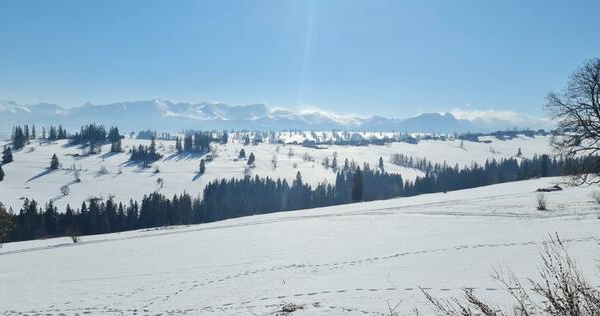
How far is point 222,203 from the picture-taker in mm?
147625

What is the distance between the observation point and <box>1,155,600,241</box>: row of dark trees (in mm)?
98625

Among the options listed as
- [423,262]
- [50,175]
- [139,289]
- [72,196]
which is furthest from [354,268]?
[50,175]

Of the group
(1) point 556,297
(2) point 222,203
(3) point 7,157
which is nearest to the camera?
(1) point 556,297

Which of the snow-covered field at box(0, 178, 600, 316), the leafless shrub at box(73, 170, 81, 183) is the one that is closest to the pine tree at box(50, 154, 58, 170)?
the leafless shrub at box(73, 170, 81, 183)

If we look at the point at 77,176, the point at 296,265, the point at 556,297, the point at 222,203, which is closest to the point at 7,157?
the point at 77,176

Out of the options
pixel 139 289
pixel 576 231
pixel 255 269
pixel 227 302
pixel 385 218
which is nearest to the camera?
pixel 227 302

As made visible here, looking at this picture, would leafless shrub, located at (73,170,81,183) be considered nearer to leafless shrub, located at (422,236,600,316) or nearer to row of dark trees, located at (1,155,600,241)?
row of dark trees, located at (1,155,600,241)

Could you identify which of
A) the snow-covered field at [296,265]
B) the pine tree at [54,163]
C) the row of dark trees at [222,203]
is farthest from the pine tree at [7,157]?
the snow-covered field at [296,265]

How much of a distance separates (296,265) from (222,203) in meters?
128

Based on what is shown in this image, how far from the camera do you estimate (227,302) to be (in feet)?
55.4

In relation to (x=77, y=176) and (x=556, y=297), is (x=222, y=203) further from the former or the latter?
(x=556, y=297)

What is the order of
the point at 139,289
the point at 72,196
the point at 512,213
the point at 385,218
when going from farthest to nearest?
the point at 72,196
the point at 385,218
the point at 512,213
the point at 139,289

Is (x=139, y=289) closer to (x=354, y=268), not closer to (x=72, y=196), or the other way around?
(x=354, y=268)

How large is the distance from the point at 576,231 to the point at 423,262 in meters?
11.8
